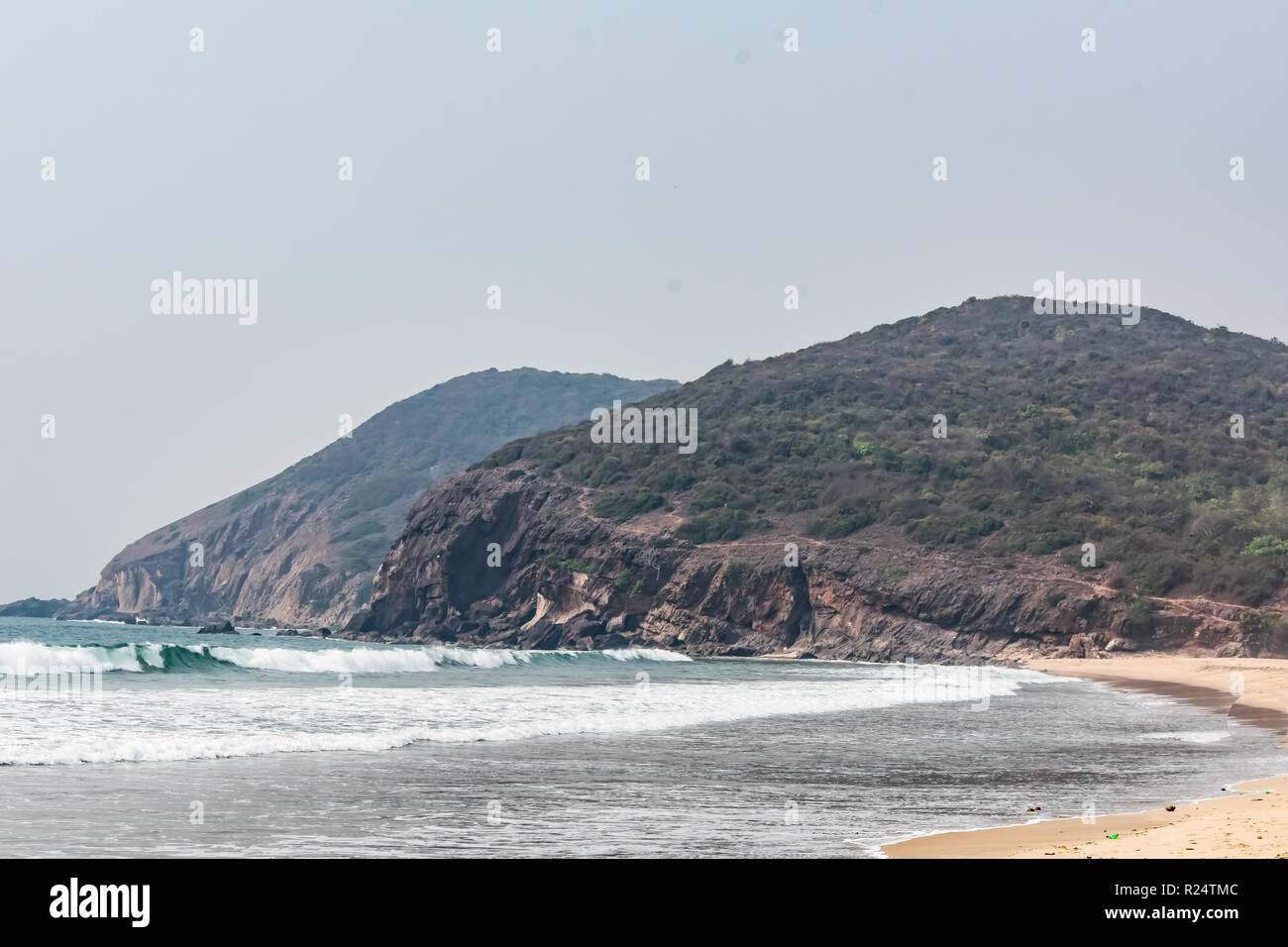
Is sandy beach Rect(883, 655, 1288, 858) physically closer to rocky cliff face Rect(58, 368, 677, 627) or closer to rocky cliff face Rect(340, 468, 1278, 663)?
rocky cliff face Rect(340, 468, 1278, 663)

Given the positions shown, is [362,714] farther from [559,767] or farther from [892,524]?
[892,524]

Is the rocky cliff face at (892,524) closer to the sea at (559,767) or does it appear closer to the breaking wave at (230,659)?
the breaking wave at (230,659)

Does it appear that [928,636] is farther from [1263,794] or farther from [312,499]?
[312,499]

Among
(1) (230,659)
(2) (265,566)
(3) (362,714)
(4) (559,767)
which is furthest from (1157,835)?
(2) (265,566)

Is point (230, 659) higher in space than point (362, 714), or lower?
lower

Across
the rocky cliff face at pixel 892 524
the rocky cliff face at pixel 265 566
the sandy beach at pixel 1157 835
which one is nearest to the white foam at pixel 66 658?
the sandy beach at pixel 1157 835
